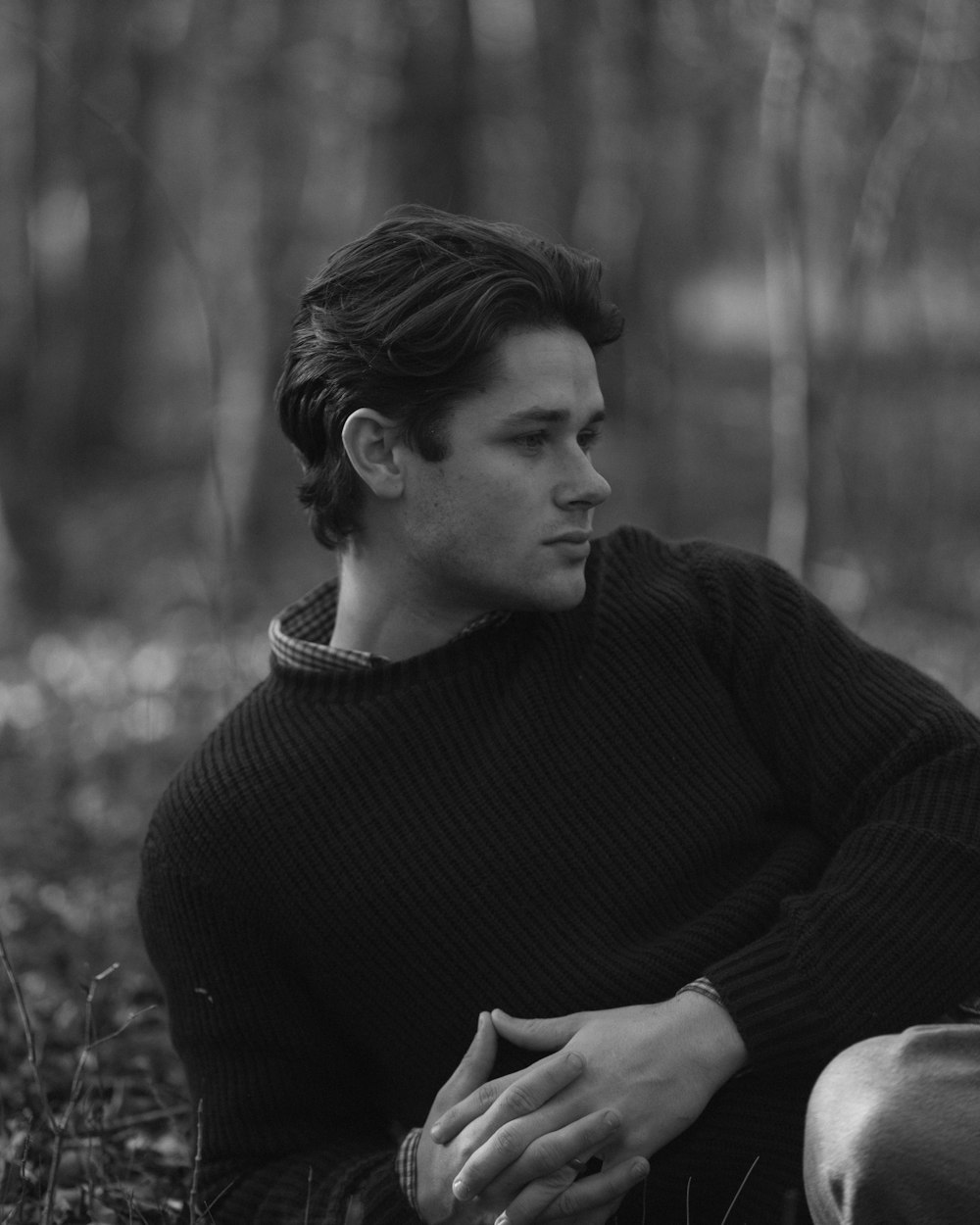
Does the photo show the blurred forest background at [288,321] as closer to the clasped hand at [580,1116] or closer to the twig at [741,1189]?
the clasped hand at [580,1116]

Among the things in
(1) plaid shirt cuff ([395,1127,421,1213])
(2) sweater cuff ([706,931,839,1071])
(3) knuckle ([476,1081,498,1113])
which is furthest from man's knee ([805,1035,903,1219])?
(1) plaid shirt cuff ([395,1127,421,1213])

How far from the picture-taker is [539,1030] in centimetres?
250

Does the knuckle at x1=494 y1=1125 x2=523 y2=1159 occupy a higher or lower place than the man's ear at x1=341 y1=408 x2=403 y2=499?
lower

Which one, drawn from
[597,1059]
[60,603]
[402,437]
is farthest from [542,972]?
[60,603]

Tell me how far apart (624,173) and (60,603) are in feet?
19.0

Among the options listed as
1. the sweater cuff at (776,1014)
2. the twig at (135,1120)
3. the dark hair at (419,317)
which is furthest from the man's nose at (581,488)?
the twig at (135,1120)

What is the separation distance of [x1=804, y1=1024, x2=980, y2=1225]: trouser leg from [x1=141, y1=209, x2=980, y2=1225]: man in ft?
1.23

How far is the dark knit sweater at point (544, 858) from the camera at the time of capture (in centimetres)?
254

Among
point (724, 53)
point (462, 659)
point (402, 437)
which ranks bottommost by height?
point (462, 659)

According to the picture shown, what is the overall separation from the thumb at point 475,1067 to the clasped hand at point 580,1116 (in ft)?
0.08

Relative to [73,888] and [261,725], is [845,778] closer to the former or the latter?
[261,725]

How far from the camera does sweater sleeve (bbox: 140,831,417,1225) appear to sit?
2773 mm

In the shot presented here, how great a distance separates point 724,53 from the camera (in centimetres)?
1048

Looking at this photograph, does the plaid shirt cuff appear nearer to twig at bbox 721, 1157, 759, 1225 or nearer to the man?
the man
